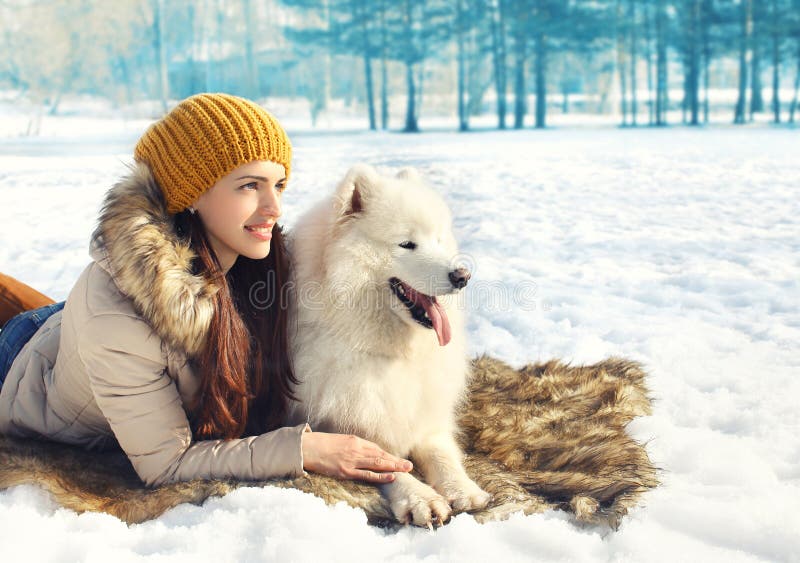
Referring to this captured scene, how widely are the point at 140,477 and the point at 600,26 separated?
31.4m

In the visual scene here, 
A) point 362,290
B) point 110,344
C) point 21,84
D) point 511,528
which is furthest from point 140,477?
point 21,84

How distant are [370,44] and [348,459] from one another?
93.0ft

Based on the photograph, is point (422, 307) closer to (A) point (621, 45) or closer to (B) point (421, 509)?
(B) point (421, 509)

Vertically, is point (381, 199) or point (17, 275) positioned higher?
point (381, 199)

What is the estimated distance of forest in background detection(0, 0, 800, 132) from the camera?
28188 millimetres

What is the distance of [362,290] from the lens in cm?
233

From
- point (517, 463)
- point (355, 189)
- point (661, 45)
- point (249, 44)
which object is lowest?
point (517, 463)

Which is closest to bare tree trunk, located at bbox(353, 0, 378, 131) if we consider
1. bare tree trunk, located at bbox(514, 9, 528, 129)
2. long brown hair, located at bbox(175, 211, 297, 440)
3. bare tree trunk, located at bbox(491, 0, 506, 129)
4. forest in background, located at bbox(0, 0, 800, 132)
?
forest in background, located at bbox(0, 0, 800, 132)

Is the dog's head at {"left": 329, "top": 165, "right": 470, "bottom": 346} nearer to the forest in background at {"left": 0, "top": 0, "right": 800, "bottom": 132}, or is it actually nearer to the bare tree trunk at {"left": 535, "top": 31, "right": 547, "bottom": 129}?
the forest in background at {"left": 0, "top": 0, "right": 800, "bottom": 132}

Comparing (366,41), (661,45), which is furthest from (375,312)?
(661,45)

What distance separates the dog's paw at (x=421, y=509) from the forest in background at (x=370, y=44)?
25.7 m

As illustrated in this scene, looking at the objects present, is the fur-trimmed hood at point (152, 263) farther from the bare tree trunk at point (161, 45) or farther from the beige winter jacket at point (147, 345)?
the bare tree trunk at point (161, 45)

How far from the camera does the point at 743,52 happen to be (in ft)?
90.3

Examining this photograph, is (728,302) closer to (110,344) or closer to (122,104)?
(110,344)
